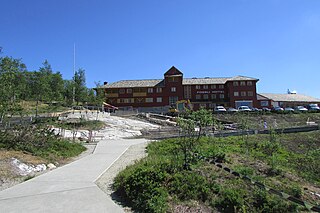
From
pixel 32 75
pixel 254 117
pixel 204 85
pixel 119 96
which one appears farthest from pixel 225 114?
pixel 32 75

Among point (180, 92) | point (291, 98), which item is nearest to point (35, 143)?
point (180, 92)

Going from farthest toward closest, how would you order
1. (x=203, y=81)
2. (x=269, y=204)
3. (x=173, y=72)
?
1. (x=203, y=81)
2. (x=173, y=72)
3. (x=269, y=204)

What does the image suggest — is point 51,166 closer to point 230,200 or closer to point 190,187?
point 190,187

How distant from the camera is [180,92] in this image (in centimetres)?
6138

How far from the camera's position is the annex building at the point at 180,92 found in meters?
59.4

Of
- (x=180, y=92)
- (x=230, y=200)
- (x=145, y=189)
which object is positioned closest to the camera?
(x=230, y=200)

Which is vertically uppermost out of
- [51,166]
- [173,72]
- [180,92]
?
[173,72]

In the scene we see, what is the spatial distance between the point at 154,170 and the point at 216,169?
2.42 m

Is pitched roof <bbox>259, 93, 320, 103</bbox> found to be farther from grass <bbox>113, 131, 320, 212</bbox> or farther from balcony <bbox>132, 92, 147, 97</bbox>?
grass <bbox>113, 131, 320, 212</bbox>

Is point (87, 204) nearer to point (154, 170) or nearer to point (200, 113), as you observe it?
point (154, 170)

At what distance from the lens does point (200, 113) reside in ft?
30.4

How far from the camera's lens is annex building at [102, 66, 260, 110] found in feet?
195

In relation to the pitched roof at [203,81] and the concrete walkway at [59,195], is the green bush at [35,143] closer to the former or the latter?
the concrete walkway at [59,195]

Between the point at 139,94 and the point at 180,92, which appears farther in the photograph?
the point at 139,94
